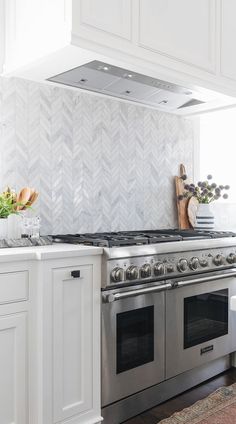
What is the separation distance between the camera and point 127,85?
265 centimetres

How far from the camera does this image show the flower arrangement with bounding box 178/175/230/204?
3.43 metres

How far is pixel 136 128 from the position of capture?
3158 mm

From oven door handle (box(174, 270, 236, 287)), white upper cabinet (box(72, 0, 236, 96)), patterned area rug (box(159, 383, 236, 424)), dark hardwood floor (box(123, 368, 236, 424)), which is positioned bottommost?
dark hardwood floor (box(123, 368, 236, 424))

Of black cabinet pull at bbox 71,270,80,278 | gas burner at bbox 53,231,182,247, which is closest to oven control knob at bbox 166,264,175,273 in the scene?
gas burner at bbox 53,231,182,247

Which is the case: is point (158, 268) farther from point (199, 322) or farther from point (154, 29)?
point (154, 29)

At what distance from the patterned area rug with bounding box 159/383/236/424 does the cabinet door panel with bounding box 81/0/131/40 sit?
1.98 meters

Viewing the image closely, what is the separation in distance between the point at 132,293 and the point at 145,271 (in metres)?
0.14

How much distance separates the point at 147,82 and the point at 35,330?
1571 mm

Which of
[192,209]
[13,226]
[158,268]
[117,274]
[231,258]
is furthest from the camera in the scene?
[192,209]

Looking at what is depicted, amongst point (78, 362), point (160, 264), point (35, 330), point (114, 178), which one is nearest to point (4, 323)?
point (35, 330)

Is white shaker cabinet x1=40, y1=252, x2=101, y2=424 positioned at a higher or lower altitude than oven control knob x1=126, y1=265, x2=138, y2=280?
lower

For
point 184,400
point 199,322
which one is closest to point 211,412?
point 184,400

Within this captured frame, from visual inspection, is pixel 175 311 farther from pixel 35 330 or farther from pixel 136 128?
pixel 136 128

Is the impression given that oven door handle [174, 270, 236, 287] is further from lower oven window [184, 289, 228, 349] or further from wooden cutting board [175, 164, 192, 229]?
wooden cutting board [175, 164, 192, 229]
